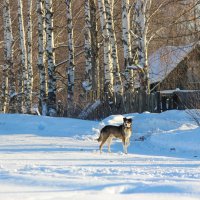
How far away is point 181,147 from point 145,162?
3403mm

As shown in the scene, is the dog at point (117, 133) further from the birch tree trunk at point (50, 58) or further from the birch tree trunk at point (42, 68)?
the birch tree trunk at point (42, 68)

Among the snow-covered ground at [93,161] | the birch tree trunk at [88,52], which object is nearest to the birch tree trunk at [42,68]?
the birch tree trunk at [88,52]

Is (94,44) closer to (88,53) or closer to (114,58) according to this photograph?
(88,53)

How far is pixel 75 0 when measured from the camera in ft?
135

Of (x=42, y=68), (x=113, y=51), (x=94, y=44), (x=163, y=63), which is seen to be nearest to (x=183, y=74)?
(x=163, y=63)

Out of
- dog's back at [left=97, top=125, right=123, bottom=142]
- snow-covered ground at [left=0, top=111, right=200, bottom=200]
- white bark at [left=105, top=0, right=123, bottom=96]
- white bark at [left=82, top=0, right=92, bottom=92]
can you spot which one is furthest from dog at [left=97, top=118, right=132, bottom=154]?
white bark at [left=82, top=0, right=92, bottom=92]

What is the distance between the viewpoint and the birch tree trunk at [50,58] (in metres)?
23.2

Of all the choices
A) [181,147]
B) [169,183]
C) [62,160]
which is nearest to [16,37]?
[181,147]

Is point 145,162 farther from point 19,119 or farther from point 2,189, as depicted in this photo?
point 19,119

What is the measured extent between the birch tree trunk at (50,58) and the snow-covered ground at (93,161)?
350 centimetres

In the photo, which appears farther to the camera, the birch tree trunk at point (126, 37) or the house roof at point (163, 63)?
the house roof at point (163, 63)

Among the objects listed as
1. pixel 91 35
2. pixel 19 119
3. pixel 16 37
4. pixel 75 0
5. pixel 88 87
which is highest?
pixel 75 0

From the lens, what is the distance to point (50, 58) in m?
23.5

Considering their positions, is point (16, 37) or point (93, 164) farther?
point (16, 37)
